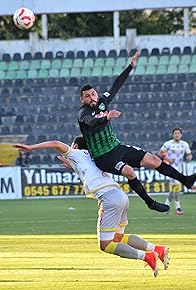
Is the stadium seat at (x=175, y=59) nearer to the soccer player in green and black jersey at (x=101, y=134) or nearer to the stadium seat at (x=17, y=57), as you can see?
the stadium seat at (x=17, y=57)

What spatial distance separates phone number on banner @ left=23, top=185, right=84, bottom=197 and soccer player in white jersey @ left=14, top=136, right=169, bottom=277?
19698 millimetres

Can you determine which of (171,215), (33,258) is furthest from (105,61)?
(33,258)

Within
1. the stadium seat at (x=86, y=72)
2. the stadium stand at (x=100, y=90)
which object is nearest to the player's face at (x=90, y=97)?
the stadium stand at (x=100, y=90)

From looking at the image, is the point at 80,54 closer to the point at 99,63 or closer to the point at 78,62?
the point at 78,62

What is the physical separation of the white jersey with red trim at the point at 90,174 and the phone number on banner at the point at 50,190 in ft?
64.9

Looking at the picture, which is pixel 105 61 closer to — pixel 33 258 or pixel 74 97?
pixel 74 97

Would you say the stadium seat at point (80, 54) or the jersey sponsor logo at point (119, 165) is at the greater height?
the stadium seat at point (80, 54)

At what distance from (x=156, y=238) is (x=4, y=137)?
66.3 ft

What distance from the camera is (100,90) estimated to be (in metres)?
39.9

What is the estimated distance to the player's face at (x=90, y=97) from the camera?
39.6 feet

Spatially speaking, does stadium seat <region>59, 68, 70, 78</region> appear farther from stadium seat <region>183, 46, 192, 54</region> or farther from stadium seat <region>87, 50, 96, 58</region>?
stadium seat <region>183, 46, 192, 54</region>

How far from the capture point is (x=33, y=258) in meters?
14.7

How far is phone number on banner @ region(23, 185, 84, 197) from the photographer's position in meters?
31.9

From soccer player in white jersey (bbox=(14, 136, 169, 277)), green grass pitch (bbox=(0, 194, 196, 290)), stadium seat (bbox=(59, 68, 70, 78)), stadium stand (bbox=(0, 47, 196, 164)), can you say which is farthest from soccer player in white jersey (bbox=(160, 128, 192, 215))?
stadium seat (bbox=(59, 68, 70, 78))
